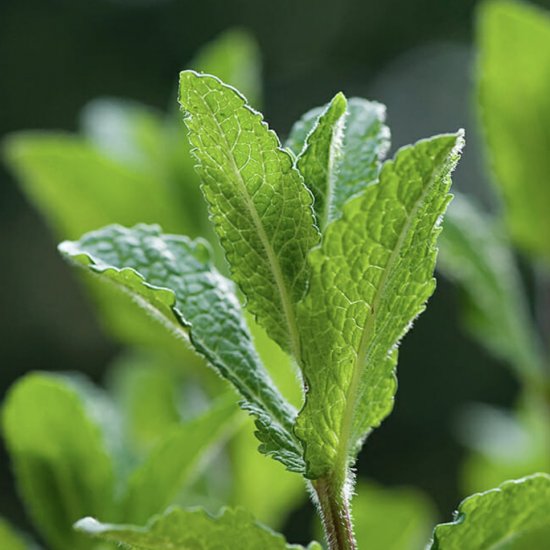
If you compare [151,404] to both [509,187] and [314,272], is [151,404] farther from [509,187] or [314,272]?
[314,272]

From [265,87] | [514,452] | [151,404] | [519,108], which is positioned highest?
[519,108]

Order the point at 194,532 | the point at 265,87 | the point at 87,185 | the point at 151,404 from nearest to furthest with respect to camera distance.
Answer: the point at 194,532 < the point at 87,185 < the point at 151,404 < the point at 265,87

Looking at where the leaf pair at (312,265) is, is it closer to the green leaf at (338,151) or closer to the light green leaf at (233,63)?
the green leaf at (338,151)

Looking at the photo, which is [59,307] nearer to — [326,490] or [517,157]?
[517,157]

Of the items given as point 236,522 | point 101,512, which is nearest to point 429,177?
point 236,522

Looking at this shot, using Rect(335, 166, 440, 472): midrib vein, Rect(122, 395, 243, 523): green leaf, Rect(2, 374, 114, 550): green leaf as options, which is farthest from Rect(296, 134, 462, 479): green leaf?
Rect(2, 374, 114, 550): green leaf

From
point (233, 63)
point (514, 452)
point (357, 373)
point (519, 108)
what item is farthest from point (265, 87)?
point (357, 373)

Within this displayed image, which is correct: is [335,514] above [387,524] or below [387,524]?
above
